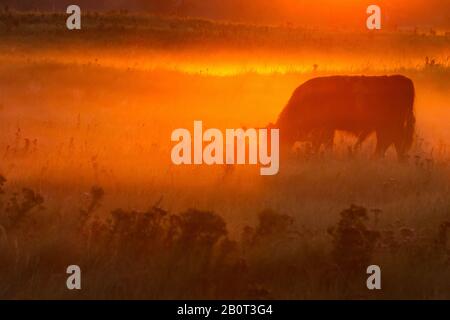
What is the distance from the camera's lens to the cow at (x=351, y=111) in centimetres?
1251

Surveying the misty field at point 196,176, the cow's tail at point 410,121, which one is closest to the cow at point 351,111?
the cow's tail at point 410,121

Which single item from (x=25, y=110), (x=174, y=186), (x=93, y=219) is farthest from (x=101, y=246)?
(x=25, y=110)

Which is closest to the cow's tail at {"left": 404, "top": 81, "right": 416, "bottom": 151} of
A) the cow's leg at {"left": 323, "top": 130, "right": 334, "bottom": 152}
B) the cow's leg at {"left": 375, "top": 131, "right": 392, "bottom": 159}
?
the cow's leg at {"left": 375, "top": 131, "right": 392, "bottom": 159}

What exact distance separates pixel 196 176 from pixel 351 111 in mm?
2894

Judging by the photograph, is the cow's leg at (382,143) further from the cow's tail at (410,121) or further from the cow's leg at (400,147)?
the cow's tail at (410,121)

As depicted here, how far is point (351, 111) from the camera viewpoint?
506 inches

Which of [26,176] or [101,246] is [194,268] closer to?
[101,246]

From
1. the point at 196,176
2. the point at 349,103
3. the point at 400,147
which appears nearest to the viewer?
the point at 196,176

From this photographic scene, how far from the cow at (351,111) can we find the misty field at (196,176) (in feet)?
0.44

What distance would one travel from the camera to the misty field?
9.05m

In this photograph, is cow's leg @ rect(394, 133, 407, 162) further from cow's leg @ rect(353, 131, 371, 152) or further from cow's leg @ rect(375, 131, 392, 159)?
cow's leg @ rect(353, 131, 371, 152)

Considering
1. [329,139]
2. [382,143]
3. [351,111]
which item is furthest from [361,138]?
[351,111]

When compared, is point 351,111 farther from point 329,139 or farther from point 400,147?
point 400,147
